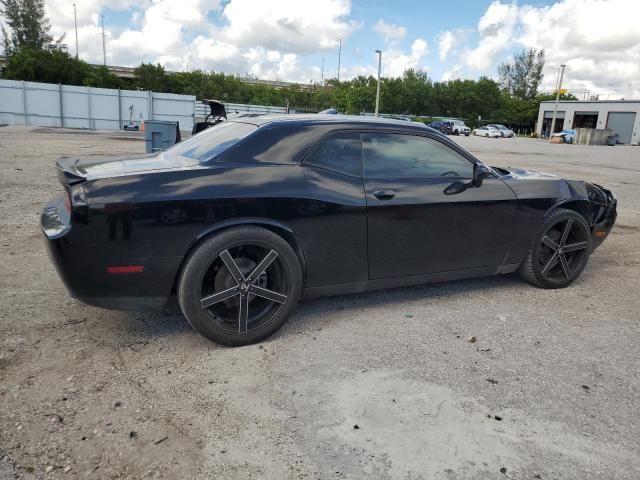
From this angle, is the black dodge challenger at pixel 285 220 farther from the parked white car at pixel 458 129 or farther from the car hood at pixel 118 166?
the parked white car at pixel 458 129

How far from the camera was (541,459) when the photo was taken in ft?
7.61

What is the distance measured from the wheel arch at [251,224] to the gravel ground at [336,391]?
537mm

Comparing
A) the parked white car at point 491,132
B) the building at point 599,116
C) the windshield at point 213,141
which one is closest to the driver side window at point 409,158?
the windshield at point 213,141

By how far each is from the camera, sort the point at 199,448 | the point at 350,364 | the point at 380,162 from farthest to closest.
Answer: the point at 380,162 → the point at 350,364 → the point at 199,448

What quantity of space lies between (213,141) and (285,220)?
3.25 ft

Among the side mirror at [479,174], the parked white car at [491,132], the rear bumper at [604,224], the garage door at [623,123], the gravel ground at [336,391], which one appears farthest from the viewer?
the garage door at [623,123]

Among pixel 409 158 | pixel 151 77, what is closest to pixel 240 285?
pixel 409 158

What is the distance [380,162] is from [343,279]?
0.90 metres

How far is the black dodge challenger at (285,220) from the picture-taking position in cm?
296

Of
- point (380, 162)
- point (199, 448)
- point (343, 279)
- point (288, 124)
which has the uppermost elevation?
point (288, 124)

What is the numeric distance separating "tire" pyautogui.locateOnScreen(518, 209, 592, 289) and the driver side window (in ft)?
3.08

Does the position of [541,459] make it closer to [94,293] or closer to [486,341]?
[486,341]

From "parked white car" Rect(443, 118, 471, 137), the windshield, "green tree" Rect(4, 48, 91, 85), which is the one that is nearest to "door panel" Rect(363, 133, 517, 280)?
the windshield

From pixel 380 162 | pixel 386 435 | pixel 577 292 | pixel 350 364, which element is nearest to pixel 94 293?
pixel 350 364
